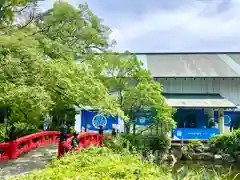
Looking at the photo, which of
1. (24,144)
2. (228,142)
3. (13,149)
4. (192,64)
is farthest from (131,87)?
(192,64)

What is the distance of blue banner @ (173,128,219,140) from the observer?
880 inches

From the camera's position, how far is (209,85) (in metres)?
26.4

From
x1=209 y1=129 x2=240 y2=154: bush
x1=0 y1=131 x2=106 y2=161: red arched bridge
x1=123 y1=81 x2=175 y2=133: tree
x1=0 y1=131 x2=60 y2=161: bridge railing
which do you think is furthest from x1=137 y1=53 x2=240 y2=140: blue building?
x1=0 y1=131 x2=60 y2=161: bridge railing

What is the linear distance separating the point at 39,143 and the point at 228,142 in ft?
39.6

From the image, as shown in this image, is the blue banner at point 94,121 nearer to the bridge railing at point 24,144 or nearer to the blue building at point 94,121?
the blue building at point 94,121

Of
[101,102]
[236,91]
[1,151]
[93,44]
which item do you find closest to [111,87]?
[93,44]

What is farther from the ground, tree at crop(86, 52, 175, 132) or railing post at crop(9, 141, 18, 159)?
tree at crop(86, 52, 175, 132)

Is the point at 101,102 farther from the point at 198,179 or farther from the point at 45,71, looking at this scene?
the point at 198,179

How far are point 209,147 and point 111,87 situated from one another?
8096mm

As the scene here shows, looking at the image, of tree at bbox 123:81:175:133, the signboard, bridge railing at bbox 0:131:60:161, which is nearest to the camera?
bridge railing at bbox 0:131:60:161

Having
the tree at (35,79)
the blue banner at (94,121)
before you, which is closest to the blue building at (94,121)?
the blue banner at (94,121)

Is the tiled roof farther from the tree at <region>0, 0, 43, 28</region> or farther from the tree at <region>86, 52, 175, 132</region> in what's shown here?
the tree at <region>0, 0, 43, 28</region>

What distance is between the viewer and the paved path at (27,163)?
9.10 metres

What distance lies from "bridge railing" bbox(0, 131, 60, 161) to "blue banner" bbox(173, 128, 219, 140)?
900cm
